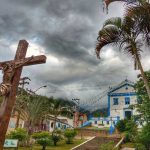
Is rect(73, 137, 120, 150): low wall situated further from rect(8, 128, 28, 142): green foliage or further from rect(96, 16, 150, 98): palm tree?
rect(96, 16, 150, 98): palm tree

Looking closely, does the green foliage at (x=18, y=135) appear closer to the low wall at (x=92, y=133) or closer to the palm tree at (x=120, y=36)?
the low wall at (x=92, y=133)

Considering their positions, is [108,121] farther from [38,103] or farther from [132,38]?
[132,38]

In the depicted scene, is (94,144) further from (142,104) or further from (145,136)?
(145,136)

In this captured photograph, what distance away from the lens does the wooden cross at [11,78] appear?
7.71 metres

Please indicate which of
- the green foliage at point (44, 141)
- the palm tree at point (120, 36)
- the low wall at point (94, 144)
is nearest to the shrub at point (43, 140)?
the green foliage at point (44, 141)

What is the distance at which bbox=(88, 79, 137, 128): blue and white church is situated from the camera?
4277 cm

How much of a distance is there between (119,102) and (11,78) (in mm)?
36756

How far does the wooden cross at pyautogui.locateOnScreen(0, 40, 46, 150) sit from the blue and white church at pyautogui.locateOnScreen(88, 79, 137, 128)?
3465 cm

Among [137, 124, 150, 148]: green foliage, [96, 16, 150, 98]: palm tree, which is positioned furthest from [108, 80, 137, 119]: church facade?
[96, 16, 150, 98]: palm tree

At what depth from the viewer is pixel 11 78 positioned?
8516 millimetres

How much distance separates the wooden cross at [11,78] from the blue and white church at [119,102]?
34653 millimetres

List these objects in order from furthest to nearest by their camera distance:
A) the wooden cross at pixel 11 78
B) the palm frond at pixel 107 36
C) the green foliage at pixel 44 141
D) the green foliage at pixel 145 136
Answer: the green foliage at pixel 44 141
the green foliage at pixel 145 136
the palm frond at pixel 107 36
the wooden cross at pixel 11 78

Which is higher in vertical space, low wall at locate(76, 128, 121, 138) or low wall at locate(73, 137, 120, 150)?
low wall at locate(76, 128, 121, 138)

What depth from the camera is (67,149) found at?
2566cm
